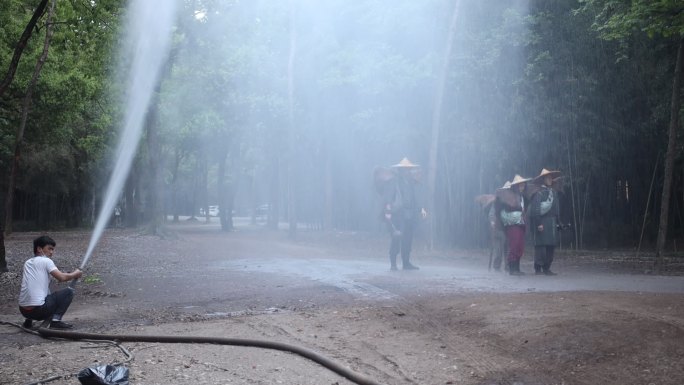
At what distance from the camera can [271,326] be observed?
9.08 meters

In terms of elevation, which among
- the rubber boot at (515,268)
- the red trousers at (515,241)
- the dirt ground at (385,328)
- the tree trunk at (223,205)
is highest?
the tree trunk at (223,205)

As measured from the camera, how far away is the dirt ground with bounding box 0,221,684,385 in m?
6.81

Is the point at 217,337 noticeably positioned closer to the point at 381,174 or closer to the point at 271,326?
the point at 271,326

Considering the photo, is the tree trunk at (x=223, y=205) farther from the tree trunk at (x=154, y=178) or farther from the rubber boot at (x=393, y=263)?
the rubber boot at (x=393, y=263)

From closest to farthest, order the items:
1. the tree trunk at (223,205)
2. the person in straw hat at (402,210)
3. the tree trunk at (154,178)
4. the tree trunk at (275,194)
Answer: the person in straw hat at (402,210)
the tree trunk at (154,178)
the tree trunk at (223,205)
the tree trunk at (275,194)

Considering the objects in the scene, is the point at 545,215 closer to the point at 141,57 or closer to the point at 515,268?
the point at 515,268

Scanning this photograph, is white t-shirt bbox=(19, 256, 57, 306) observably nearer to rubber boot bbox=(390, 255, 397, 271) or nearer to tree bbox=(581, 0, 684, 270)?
rubber boot bbox=(390, 255, 397, 271)

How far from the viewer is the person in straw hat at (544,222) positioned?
14.6m

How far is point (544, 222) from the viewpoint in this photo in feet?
48.4

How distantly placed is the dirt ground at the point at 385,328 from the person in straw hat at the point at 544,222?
2.24 feet

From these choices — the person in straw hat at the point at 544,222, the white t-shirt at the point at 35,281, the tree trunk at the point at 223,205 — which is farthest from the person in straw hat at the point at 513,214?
the tree trunk at the point at 223,205

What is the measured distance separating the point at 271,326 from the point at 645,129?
21.2 m

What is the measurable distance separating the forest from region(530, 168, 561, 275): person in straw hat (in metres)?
3.14

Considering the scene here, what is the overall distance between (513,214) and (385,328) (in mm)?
6976
